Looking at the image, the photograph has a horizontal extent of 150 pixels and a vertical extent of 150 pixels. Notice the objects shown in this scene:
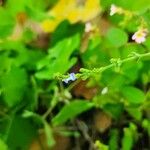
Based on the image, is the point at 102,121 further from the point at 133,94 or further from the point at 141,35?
the point at 141,35

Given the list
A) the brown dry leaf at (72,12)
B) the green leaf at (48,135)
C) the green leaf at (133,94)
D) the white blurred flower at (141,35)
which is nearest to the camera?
the white blurred flower at (141,35)

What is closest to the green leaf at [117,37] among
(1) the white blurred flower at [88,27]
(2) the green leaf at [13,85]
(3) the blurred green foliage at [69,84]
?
(3) the blurred green foliage at [69,84]

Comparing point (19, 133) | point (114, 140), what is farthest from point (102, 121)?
point (19, 133)

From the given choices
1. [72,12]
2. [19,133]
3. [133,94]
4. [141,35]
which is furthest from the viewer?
[72,12]

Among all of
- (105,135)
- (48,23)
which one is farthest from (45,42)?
(105,135)

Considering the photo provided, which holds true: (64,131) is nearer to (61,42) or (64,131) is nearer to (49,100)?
(49,100)

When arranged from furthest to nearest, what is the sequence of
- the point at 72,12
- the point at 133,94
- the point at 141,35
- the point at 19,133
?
1. the point at 72,12
2. the point at 19,133
3. the point at 133,94
4. the point at 141,35

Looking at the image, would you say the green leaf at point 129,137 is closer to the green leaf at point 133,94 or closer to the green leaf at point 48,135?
the green leaf at point 133,94
